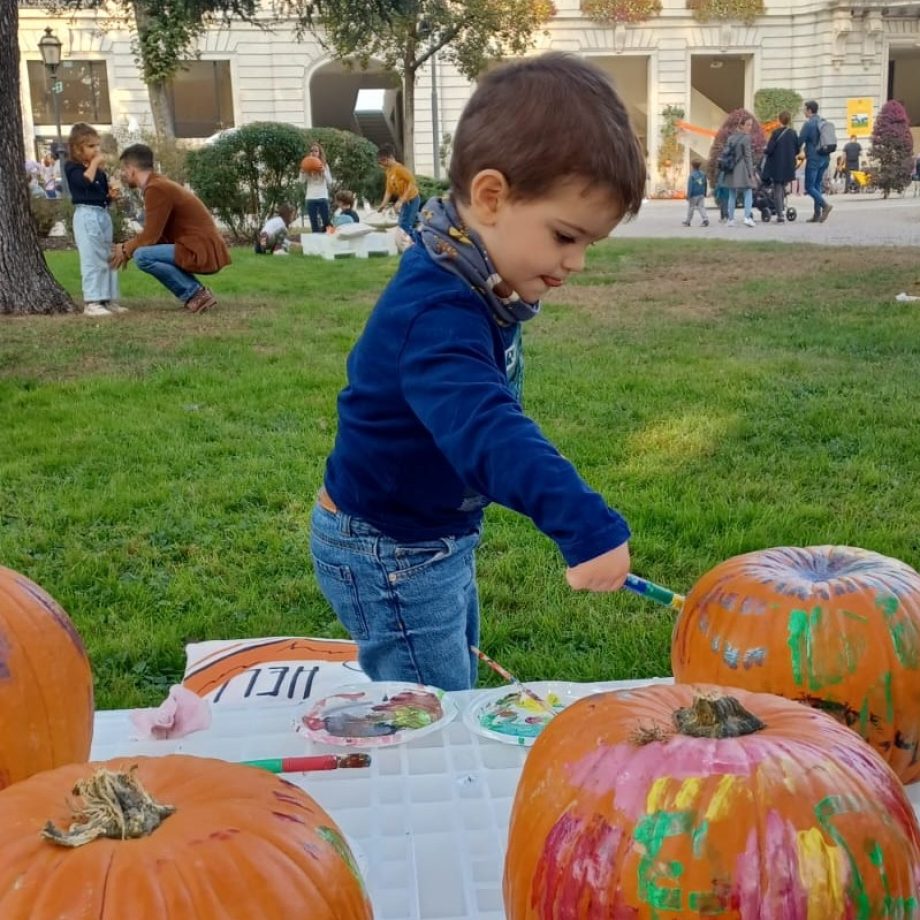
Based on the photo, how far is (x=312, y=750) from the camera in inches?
66.2

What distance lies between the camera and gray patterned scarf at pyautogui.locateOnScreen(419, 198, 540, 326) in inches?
71.0

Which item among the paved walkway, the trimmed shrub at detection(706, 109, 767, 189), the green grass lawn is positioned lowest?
the green grass lawn

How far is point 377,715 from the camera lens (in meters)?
1.76

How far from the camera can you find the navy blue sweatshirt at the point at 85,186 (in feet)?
30.8

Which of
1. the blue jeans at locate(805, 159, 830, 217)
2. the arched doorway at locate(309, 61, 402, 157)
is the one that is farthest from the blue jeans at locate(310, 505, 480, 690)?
the arched doorway at locate(309, 61, 402, 157)

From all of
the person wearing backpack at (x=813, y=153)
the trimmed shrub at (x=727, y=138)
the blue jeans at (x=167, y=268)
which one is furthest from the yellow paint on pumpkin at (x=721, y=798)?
the trimmed shrub at (x=727, y=138)

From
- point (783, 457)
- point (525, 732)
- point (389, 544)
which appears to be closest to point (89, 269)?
point (783, 457)

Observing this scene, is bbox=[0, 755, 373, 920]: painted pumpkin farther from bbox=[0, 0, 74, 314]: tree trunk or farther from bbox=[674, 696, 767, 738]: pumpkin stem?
bbox=[0, 0, 74, 314]: tree trunk

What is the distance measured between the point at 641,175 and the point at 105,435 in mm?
4247

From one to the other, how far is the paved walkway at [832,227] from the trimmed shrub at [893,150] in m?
0.50

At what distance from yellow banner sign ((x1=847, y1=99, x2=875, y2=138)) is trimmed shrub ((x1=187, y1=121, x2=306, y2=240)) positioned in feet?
85.8

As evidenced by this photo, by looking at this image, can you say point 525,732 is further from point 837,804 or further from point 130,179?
point 130,179

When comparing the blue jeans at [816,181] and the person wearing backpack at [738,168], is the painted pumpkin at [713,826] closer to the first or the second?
the person wearing backpack at [738,168]

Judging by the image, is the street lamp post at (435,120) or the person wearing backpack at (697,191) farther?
the street lamp post at (435,120)
